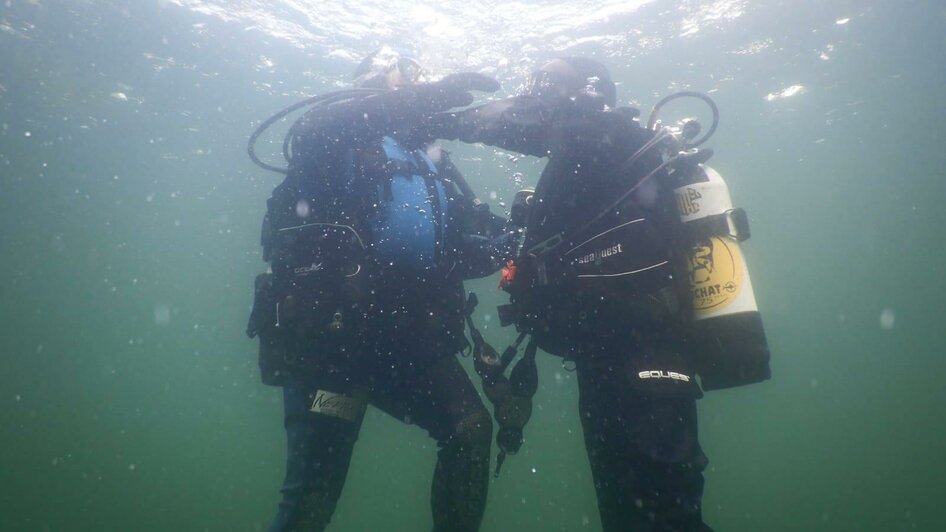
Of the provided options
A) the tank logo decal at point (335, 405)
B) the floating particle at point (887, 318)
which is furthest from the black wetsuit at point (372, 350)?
the floating particle at point (887, 318)

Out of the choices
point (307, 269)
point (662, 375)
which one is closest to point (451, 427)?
point (307, 269)

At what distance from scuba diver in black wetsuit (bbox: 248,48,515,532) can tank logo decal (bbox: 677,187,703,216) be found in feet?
4.80

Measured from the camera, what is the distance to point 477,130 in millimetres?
3605

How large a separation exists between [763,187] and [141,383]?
109 metres

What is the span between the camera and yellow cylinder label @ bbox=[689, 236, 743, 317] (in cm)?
269

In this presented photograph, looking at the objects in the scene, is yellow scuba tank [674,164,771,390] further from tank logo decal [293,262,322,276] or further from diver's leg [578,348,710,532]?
tank logo decal [293,262,322,276]

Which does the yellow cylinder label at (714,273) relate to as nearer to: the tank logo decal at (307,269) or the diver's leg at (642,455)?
the diver's leg at (642,455)

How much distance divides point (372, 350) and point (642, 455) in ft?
6.90

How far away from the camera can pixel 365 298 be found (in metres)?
3.46

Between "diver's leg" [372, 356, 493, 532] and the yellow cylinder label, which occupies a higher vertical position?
the yellow cylinder label

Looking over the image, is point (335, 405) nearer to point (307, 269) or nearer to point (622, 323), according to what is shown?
point (307, 269)

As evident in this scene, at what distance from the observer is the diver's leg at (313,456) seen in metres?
3.47

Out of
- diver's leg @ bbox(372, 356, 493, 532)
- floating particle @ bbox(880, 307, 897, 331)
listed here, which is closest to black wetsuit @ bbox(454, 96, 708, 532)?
diver's leg @ bbox(372, 356, 493, 532)

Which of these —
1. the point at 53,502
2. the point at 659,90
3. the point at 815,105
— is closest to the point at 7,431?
the point at 53,502
